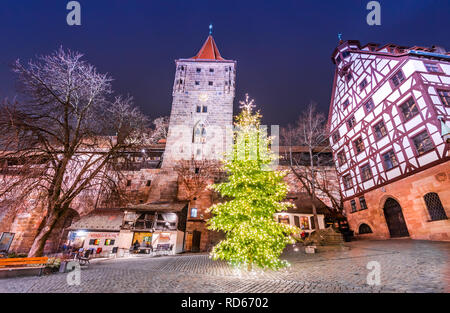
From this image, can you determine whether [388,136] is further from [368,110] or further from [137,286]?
[137,286]

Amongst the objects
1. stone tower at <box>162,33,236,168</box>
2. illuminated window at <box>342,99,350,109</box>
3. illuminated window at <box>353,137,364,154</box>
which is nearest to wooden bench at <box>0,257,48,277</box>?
stone tower at <box>162,33,236,168</box>

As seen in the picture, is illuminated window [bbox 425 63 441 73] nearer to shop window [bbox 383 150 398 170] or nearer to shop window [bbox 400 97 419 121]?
shop window [bbox 400 97 419 121]

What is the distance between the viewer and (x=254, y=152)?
29.8ft

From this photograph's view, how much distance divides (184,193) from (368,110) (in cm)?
1909

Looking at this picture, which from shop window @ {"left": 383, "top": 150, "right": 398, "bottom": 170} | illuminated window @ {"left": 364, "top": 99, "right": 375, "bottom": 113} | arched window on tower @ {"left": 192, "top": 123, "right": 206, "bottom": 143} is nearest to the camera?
shop window @ {"left": 383, "top": 150, "right": 398, "bottom": 170}

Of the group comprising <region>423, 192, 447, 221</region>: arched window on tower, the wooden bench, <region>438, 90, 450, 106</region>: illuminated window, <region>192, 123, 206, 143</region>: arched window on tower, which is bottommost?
the wooden bench

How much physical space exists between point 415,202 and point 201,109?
22856 mm

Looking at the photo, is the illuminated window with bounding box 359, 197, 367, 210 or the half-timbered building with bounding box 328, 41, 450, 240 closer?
the half-timbered building with bounding box 328, 41, 450, 240

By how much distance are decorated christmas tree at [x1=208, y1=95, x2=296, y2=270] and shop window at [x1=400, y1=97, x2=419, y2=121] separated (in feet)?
37.9

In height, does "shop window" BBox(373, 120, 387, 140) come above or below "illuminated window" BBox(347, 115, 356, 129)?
below

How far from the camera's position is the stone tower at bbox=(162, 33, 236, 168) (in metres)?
24.1

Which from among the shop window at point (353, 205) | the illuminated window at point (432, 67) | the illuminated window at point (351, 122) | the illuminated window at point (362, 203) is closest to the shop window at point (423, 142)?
the illuminated window at point (432, 67)

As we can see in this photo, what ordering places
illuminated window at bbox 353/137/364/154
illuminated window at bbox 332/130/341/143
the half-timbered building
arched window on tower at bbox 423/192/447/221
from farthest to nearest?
illuminated window at bbox 332/130/341/143 < illuminated window at bbox 353/137/364/154 < the half-timbered building < arched window on tower at bbox 423/192/447/221

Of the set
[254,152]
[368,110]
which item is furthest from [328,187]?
[254,152]
